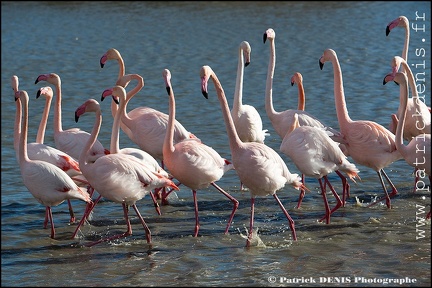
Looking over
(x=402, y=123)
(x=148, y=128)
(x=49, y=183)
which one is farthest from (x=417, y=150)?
(x=49, y=183)

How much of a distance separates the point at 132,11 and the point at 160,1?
180 centimetres

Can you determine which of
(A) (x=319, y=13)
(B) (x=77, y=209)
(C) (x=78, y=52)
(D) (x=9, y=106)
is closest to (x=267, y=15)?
(A) (x=319, y=13)

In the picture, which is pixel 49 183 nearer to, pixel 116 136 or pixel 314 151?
pixel 116 136

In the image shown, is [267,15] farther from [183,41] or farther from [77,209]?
[77,209]

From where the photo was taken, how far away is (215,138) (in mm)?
9820

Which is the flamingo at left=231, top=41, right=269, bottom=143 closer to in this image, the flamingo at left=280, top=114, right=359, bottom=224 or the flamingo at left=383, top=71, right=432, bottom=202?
the flamingo at left=280, top=114, right=359, bottom=224

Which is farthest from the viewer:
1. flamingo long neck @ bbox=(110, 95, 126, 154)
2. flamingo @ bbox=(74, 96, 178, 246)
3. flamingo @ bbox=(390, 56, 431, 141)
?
flamingo @ bbox=(390, 56, 431, 141)

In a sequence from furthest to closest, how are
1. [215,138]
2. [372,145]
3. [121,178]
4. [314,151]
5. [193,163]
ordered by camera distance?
[215,138] < [372,145] < [314,151] < [193,163] < [121,178]

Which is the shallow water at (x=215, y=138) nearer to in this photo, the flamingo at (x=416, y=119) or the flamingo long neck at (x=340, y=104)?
the flamingo at (x=416, y=119)

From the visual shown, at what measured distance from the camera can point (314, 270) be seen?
6059 millimetres

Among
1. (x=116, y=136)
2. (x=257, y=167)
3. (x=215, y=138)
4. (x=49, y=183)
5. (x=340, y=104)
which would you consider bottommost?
(x=49, y=183)

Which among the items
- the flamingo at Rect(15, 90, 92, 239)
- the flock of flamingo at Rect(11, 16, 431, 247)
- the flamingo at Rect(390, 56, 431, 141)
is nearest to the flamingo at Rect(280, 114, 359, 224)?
the flock of flamingo at Rect(11, 16, 431, 247)

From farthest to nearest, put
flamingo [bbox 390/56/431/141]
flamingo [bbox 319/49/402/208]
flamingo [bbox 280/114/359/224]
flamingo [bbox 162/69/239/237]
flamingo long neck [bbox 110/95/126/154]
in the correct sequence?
flamingo [bbox 390/56/431/141]
flamingo [bbox 319/49/402/208]
flamingo long neck [bbox 110/95/126/154]
flamingo [bbox 280/114/359/224]
flamingo [bbox 162/69/239/237]

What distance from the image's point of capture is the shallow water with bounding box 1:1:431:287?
6148 millimetres
